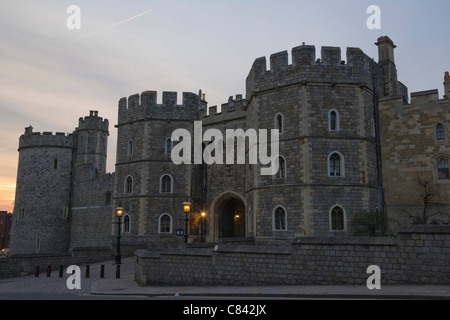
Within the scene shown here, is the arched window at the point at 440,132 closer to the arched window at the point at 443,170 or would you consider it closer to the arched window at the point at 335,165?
the arched window at the point at 443,170

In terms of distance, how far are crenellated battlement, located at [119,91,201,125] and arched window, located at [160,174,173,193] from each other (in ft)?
12.3

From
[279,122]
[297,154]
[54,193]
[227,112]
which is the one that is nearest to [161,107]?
[227,112]

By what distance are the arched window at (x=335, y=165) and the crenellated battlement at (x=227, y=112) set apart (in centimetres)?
683

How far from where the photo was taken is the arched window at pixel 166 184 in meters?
25.9

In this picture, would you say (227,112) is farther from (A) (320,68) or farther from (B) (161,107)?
(A) (320,68)

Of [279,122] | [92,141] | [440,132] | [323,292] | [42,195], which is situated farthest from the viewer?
[92,141]

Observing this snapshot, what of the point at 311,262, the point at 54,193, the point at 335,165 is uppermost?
the point at 54,193

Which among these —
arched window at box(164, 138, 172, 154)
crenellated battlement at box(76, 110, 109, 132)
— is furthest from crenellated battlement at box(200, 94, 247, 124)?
crenellated battlement at box(76, 110, 109, 132)

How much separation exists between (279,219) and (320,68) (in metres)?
7.35

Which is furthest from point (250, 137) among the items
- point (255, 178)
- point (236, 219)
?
point (236, 219)

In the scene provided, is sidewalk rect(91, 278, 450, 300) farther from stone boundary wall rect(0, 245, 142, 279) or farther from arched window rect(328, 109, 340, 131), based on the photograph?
arched window rect(328, 109, 340, 131)

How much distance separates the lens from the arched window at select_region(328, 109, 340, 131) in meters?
19.4

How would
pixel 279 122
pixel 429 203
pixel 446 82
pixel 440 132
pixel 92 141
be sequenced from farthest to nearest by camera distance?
pixel 92 141, pixel 446 82, pixel 279 122, pixel 440 132, pixel 429 203

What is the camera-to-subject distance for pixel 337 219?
18.6 meters
